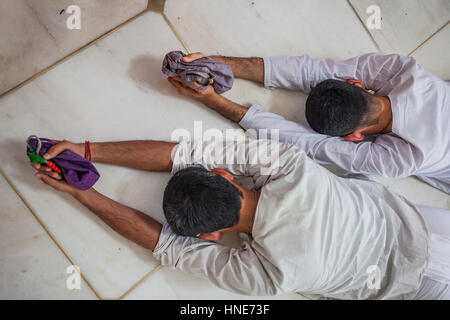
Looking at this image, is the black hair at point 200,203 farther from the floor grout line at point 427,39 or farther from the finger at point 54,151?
the floor grout line at point 427,39

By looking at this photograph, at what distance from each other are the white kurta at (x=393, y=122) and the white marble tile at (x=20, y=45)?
810 mm

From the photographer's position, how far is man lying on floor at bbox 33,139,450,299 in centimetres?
102

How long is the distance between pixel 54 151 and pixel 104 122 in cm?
25

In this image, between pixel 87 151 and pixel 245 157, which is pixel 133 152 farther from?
pixel 245 157

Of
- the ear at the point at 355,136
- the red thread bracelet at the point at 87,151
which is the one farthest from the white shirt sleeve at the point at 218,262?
the ear at the point at 355,136

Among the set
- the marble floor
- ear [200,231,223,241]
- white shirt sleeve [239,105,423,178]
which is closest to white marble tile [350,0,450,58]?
the marble floor

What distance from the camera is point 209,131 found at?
1.36 metres

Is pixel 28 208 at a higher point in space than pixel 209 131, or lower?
higher

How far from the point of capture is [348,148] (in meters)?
1.30

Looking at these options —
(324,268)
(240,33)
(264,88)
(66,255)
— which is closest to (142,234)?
(66,255)

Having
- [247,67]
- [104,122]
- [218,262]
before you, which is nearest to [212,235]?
[218,262]

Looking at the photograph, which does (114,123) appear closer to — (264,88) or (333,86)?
(264,88)

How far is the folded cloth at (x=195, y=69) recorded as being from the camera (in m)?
1.17
